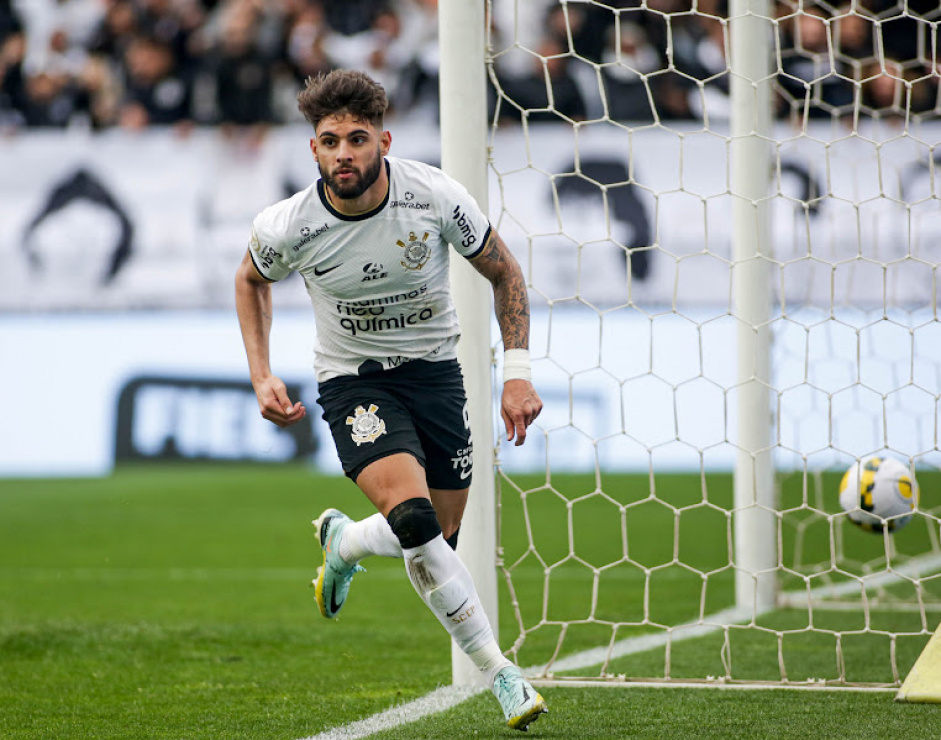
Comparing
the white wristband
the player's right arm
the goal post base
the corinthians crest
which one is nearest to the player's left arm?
the white wristband

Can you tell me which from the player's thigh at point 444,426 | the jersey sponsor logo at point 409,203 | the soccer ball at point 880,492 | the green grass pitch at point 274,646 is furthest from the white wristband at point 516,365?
the soccer ball at point 880,492

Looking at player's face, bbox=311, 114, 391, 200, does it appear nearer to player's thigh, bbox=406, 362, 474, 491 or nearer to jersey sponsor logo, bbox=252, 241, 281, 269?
jersey sponsor logo, bbox=252, 241, 281, 269

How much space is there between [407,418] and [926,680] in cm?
177

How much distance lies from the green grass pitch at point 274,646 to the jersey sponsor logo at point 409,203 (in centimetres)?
147

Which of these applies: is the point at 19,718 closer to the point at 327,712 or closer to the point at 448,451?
the point at 327,712

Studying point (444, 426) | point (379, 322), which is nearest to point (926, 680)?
point (444, 426)

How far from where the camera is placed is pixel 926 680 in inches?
159

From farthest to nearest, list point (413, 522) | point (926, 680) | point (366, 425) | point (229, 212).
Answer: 1. point (229, 212)
2. point (926, 680)
3. point (366, 425)
4. point (413, 522)

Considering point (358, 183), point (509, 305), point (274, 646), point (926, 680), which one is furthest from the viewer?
point (274, 646)

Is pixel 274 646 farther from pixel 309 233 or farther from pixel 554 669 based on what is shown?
pixel 309 233

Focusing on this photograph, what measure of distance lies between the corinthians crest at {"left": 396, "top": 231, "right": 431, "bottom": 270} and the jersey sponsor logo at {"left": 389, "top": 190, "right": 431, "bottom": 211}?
0.24ft

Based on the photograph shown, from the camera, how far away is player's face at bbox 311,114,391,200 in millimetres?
3652

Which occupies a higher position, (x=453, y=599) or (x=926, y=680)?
(x=453, y=599)

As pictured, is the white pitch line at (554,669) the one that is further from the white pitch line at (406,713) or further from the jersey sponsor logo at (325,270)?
the jersey sponsor logo at (325,270)
